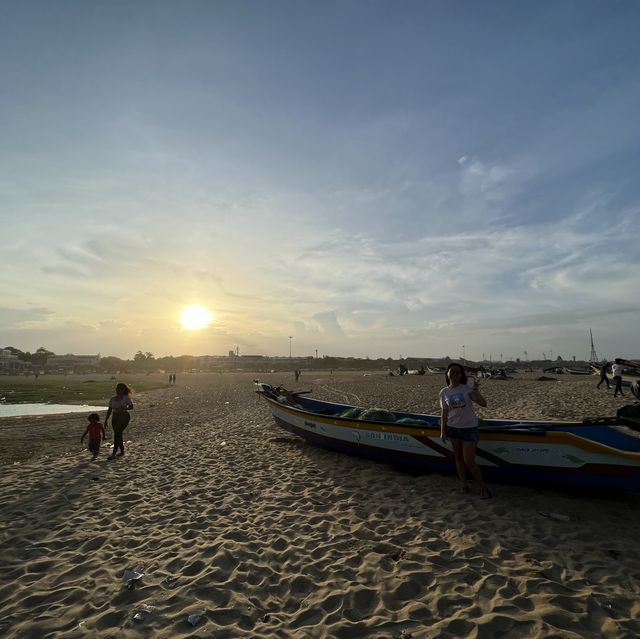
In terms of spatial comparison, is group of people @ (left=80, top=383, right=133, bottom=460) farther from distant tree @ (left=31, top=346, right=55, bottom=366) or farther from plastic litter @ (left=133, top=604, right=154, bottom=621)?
distant tree @ (left=31, top=346, right=55, bottom=366)

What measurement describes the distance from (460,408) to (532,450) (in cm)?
146

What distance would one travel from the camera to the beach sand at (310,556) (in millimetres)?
3520

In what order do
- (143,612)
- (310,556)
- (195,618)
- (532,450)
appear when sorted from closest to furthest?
(195,618), (143,612), (310,556), (532,450)

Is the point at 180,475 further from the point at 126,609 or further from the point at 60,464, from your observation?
the point at 126,609

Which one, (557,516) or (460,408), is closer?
(557,516)

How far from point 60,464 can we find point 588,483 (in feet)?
36.6

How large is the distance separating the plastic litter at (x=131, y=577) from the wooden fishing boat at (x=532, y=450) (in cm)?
508

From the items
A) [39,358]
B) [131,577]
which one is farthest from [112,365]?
[131,577]

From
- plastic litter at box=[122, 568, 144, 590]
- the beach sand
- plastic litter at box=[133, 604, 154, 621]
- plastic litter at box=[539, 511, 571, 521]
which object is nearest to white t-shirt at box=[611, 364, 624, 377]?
the beach sand

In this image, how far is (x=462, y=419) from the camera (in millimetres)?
6172

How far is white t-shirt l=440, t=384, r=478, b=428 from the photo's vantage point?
20.1 ft

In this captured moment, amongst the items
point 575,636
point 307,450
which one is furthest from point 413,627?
point 307,450

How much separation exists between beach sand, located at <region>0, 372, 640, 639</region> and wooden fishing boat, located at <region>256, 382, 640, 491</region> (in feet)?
1.18

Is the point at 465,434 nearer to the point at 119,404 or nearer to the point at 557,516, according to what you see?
the point at 557,516
